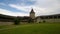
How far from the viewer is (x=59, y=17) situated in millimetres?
58906

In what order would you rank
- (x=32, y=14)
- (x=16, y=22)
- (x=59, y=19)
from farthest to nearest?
(x=32, y=14) < (x=59, y=19) < (x=16, y=22)

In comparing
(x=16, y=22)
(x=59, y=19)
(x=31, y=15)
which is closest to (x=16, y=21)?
(x=16, y=22)

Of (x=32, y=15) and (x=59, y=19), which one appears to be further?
(x=32, y=15)

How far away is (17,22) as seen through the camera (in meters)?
44.1

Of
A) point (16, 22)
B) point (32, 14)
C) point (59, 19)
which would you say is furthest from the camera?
point (32, 14)

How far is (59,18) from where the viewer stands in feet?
189

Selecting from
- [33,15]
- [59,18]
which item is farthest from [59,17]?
[33,15]

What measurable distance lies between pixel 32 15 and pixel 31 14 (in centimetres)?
108

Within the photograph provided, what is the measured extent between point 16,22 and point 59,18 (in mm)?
25542

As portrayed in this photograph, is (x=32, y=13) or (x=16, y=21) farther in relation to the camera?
(x=32, y=13)

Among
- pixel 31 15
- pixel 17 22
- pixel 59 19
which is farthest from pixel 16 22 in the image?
pixel 31 15

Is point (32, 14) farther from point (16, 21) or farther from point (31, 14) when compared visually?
point (16, 21)

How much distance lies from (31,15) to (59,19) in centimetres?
2763

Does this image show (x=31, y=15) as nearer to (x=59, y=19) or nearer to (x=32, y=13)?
(x=32, y=13)
